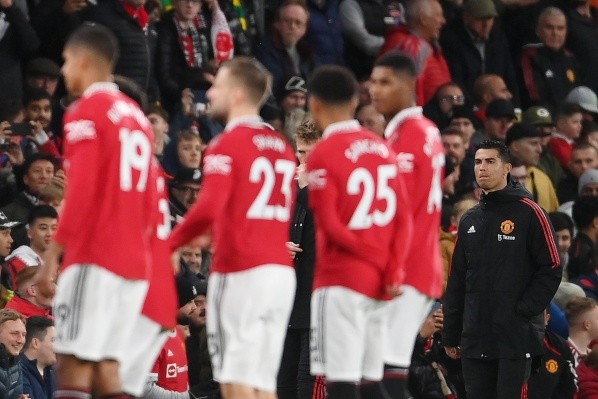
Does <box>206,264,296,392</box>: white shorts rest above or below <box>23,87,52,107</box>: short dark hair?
below

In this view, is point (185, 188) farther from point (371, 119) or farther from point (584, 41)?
point (584, 41)

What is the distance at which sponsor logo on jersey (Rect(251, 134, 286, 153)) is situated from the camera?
8.98 m

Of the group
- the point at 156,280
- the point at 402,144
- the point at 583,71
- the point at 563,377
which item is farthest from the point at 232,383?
the point at 583,71

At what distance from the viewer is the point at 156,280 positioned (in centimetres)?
897

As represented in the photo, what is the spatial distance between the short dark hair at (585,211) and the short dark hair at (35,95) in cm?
529

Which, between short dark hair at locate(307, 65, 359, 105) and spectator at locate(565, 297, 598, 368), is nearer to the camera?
short dark hair at locate(307, 65, 359, 105)

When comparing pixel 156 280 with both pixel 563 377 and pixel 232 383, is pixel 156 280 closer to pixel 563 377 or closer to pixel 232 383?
pixel 232 383

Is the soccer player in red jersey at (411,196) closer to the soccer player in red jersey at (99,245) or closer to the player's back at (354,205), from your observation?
the player's back at (354,205)

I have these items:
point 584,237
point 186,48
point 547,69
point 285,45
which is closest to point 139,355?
point 186,48

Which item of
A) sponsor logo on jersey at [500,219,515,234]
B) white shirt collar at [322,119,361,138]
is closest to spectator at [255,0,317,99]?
sponsor logo on jersey at [500,219,515,234]

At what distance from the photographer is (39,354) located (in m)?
11.7

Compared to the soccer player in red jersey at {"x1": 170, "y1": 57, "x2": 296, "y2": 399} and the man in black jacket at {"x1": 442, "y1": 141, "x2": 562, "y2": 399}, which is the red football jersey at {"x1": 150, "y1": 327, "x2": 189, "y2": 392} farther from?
the soccer player in red jersey at {"x1": 170, "y1": 57, "x2": 296, "y2": 399}

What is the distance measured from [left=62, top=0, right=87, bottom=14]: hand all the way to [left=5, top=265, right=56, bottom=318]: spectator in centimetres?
365

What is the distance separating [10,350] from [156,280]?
103 inches
